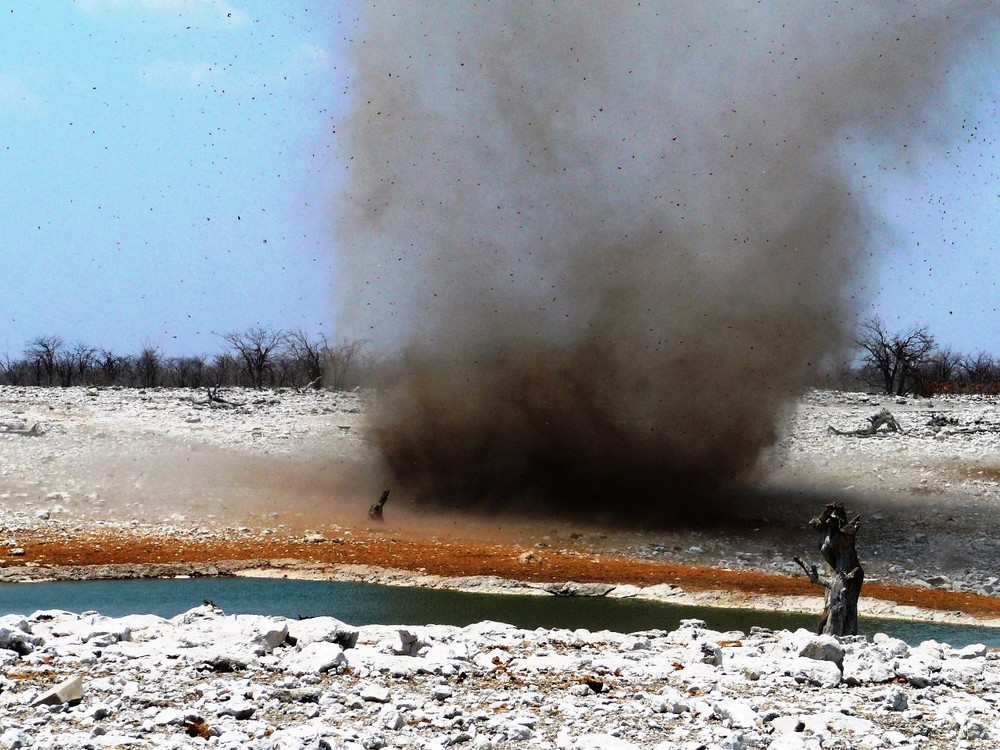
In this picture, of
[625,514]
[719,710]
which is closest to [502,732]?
[719,710]

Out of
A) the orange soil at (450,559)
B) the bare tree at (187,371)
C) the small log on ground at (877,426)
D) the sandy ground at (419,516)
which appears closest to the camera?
the orange soil at (450,559)

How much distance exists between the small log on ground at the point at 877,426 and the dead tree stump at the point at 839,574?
90.0 ft

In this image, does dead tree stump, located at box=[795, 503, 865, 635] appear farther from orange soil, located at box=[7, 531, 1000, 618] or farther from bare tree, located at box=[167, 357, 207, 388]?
bare tree, located at box=[167, 357, 207, 388]

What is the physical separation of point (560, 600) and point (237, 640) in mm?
9576

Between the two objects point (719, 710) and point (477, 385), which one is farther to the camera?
point (477, 385)

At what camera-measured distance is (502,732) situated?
310 inches

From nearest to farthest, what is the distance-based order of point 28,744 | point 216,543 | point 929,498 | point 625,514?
1. point 28,744
2. point 216,543
3. point 625,514
4. point 929,498

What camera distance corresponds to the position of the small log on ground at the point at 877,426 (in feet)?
131

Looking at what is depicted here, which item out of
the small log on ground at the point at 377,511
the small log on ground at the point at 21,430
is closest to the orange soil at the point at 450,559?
the small log on ground at the point at 377,511

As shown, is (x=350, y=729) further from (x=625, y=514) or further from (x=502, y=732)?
(x=625, y=514)

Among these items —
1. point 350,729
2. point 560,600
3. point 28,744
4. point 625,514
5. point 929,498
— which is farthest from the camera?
point 929,498

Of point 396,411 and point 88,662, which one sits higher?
point 396,411

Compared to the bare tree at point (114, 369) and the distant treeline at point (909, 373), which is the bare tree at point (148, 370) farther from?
the distant treeline at point (909, 373)

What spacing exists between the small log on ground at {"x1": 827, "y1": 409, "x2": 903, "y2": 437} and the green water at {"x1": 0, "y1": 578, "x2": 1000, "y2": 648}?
76.5 feet
